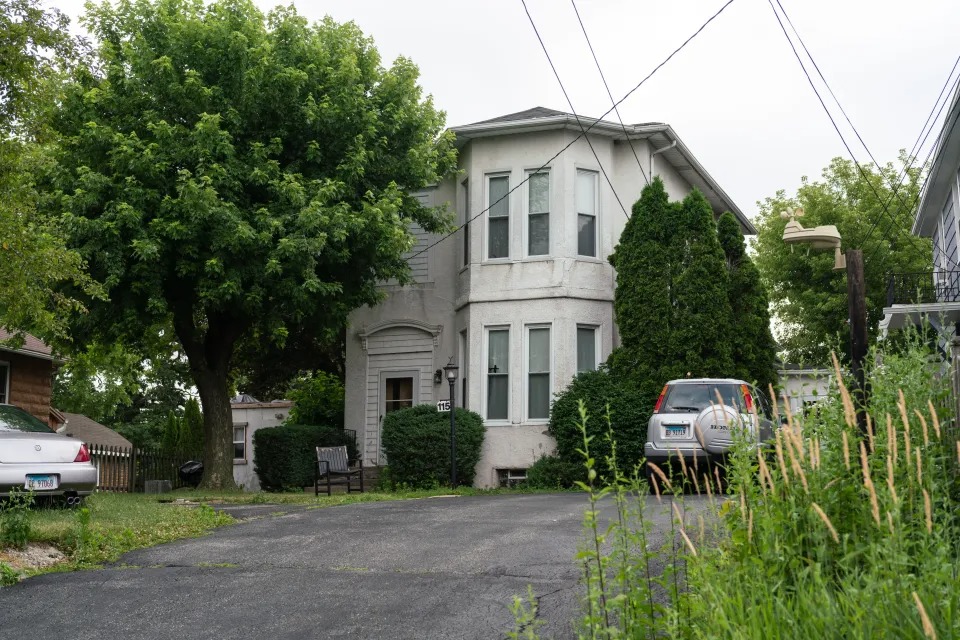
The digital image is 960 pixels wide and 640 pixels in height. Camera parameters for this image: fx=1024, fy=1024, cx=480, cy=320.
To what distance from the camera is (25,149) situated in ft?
46.5

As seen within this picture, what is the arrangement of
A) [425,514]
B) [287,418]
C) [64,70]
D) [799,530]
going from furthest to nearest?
[287,418] < [64,70] < [425,514] < [799,530]

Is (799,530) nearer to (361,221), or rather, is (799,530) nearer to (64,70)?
(64,70)

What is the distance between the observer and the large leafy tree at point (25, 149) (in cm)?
1355

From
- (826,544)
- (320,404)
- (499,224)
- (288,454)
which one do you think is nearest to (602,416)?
(499,224)

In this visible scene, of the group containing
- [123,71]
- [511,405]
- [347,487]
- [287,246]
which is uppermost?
[123,71]

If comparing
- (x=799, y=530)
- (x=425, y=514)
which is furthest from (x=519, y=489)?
(x=799, y=530)

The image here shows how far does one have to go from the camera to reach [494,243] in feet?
73.1

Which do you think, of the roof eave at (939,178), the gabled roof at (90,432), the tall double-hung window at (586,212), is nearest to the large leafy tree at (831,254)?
the roof eave at (939,178)

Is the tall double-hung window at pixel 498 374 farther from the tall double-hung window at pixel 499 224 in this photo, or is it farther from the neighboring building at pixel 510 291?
the tall double-hung window at pixel 499 224

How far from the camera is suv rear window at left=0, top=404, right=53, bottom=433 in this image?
42.0 ft

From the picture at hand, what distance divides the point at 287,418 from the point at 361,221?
10515 millimetres

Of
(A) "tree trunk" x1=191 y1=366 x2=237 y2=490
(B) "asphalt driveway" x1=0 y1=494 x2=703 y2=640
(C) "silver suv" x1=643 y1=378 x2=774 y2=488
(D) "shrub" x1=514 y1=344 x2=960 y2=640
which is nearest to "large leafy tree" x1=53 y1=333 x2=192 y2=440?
(A) "tree trunk" x1=191 y1=366 x2=237 y2=490

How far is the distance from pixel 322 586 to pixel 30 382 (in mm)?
20168

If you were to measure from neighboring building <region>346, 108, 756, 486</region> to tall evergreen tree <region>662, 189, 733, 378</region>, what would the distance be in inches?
86.6
